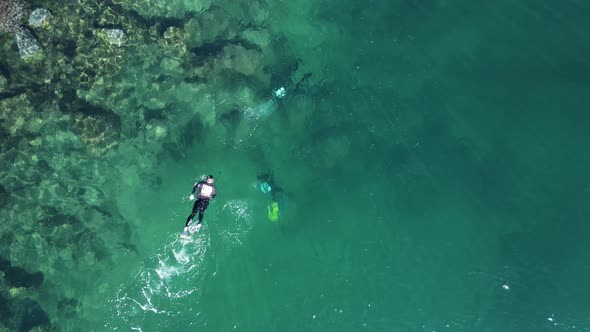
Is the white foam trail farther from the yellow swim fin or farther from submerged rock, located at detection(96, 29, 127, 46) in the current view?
submerged rock, located at detection(96, 29, 127, 46)

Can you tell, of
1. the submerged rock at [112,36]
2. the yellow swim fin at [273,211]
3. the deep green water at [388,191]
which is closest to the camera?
the deep green water at [388,191]

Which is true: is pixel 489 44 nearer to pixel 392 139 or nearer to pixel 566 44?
pixel 566 44

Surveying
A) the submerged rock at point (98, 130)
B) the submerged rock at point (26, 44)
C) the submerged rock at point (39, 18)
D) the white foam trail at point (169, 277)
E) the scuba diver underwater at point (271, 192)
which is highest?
the submerged rock at point (39, 18)

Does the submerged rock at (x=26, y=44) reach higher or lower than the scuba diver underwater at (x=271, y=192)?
higher

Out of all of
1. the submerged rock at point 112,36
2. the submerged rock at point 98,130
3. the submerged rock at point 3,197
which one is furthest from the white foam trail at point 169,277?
the submerged rock at point 112,36

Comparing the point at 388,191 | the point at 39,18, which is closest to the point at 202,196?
the point at 388,191

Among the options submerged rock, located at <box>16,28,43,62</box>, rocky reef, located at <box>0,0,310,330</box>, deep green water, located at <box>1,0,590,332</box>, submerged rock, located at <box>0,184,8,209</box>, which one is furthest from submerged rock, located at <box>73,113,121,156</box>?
submerged rock, located at <box>0,184,8,209</box>

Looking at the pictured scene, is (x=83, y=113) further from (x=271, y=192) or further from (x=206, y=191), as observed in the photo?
(x=271, y=192)

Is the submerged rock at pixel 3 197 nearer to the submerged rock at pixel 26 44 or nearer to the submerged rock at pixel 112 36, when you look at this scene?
the submerged rock at pixel 26 44
